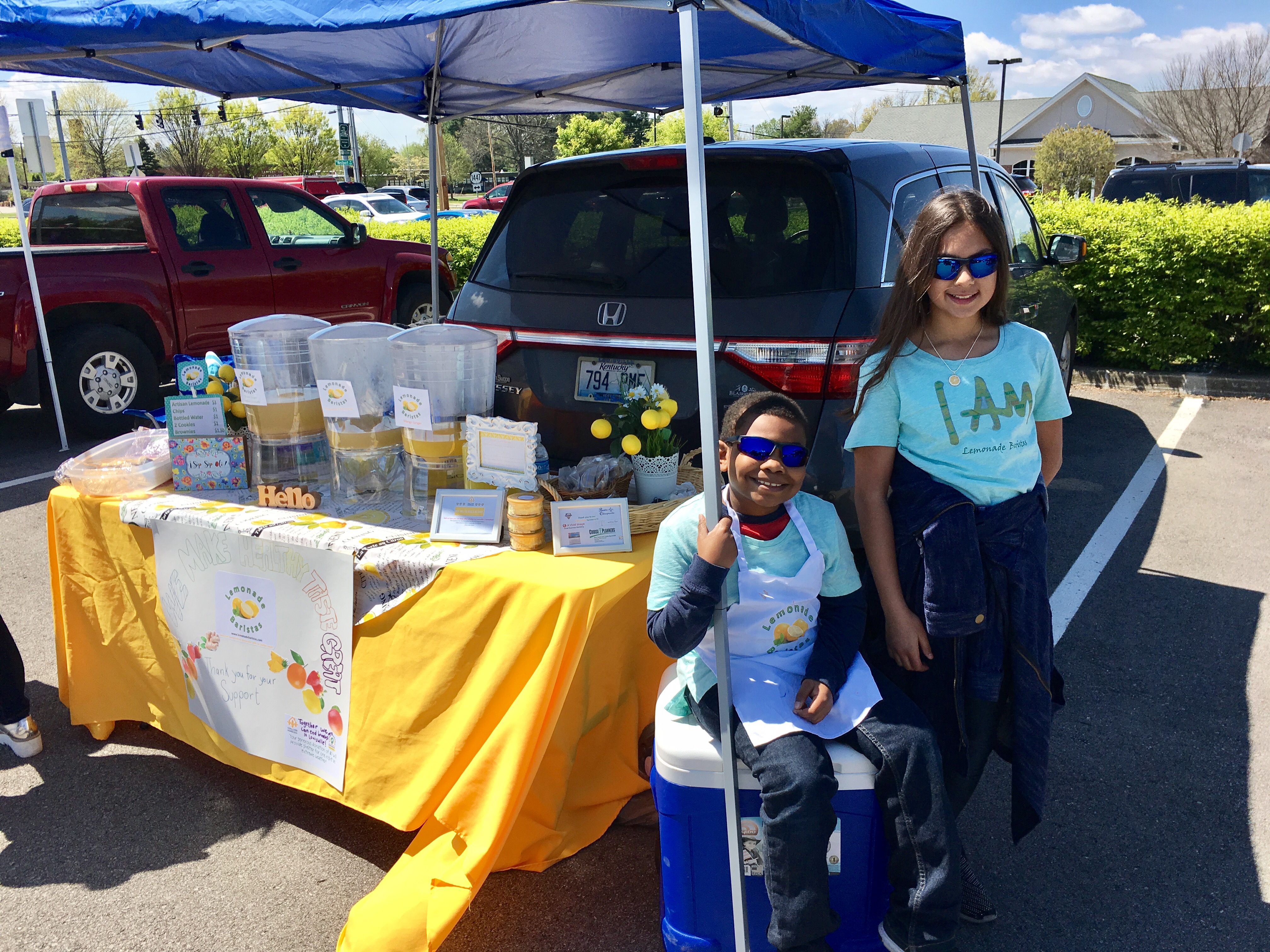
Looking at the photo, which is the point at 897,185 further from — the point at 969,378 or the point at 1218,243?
the point at 1218,243

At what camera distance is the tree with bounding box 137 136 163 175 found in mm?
46188

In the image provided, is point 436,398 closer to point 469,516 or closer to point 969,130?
point 469,516

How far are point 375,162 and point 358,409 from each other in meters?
77.3

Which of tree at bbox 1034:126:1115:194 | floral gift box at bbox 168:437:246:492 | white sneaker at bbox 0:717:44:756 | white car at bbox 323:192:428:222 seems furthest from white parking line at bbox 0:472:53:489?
tree at bbox 1034:126:1115:194

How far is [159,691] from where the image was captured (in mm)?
3133

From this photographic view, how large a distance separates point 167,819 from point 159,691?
453mm

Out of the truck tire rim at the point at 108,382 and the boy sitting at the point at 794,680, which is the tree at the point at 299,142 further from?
the boy sitting at the point at 794,680

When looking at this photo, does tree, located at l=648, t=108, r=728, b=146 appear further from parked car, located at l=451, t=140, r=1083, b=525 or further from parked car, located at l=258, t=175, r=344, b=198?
parked car, located at l=451, t=140, r=1083, b=525

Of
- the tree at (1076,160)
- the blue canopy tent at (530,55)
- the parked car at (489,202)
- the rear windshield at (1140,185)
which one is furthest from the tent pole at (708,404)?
the tree at (1076,160)

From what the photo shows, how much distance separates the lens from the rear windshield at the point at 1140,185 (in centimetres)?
1262

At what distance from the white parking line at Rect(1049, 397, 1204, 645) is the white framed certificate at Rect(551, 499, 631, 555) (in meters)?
1.60

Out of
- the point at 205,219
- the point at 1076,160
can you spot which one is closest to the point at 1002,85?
the point at 1076,160

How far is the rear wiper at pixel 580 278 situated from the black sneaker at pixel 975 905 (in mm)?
2102

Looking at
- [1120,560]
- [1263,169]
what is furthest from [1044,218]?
[1120,560]
